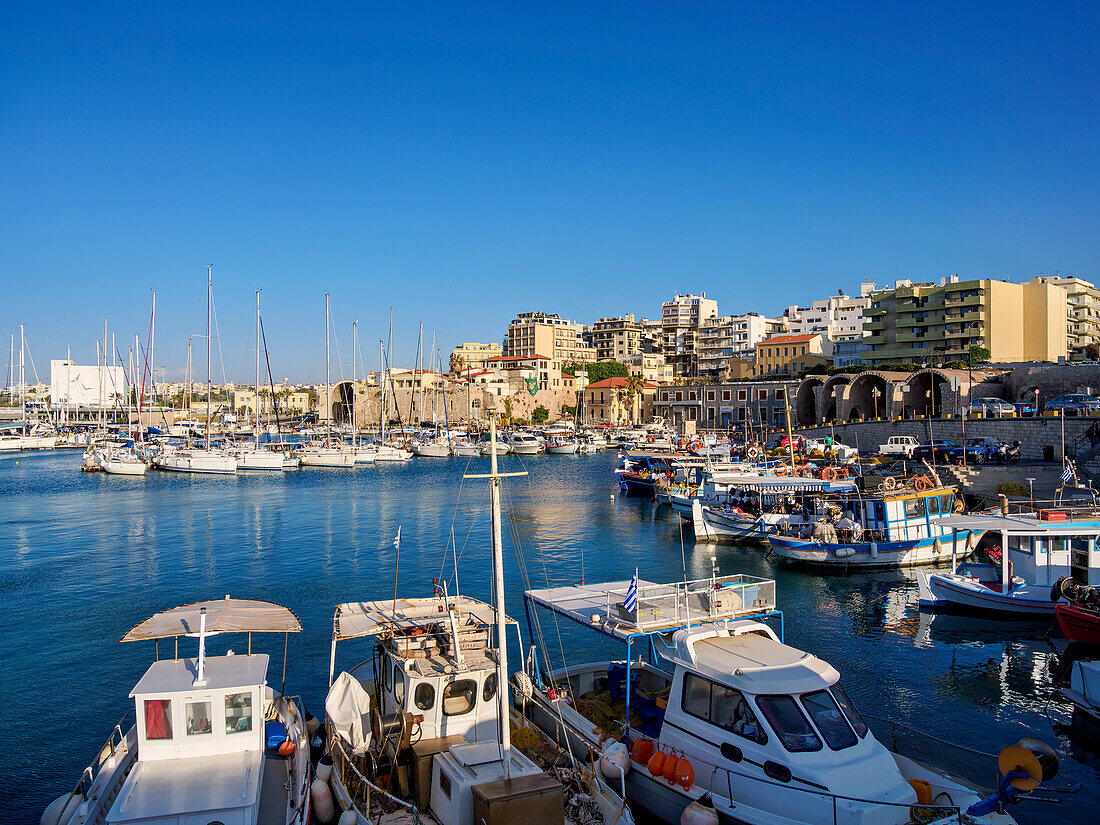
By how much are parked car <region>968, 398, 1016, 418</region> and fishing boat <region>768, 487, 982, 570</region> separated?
29225 millimetres

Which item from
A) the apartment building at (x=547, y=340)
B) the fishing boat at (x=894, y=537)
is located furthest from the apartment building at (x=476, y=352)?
the fishing boat at (x=894, y=537)

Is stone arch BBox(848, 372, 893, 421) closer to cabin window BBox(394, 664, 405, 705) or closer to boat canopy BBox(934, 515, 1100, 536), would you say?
boat canopy BBox(934, 515, 1100, 536)

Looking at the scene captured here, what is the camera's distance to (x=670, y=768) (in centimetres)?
1051

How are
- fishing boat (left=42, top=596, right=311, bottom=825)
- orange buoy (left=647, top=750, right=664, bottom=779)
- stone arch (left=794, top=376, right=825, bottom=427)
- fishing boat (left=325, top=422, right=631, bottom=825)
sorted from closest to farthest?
fishing boat (left=42, top=596, right=311, bottom=825) < fishing boat (left=325, top=422, right=631, bottom=825) < orange buoy (left=647, top=750, right=664, bottom=779) < stone arch (left=794, top=376, right=825, bottom=427)

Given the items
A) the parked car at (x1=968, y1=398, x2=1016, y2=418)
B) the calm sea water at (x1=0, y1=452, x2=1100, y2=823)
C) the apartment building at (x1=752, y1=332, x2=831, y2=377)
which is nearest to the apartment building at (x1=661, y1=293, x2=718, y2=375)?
the apartment building at (x1=752, y1=332, x2=831, y2=377)

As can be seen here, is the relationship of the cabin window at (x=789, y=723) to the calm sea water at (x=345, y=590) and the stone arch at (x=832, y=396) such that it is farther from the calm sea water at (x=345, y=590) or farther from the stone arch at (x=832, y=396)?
the stone arch at (x=832, y=396)

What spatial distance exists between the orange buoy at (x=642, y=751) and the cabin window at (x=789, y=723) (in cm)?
213

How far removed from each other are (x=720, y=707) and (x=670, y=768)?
3.55ft

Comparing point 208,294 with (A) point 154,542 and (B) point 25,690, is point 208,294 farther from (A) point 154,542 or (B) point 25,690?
(B) point 25,690

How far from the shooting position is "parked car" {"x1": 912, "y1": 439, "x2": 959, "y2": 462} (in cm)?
4808

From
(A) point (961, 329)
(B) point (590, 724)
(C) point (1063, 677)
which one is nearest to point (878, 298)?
(A) point (961, 329)

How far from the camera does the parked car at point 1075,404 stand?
157ft

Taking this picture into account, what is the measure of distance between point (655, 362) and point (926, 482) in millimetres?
116510

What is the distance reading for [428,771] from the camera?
10328 millimetres
